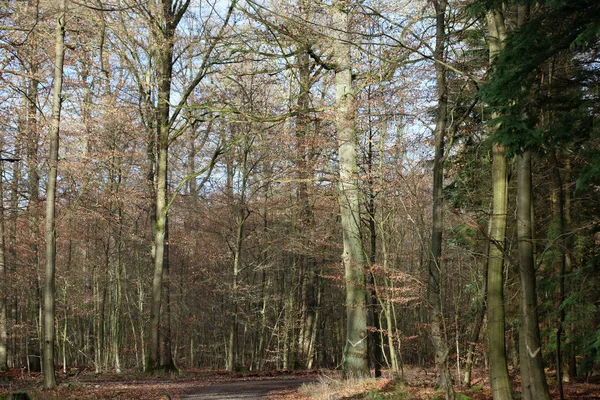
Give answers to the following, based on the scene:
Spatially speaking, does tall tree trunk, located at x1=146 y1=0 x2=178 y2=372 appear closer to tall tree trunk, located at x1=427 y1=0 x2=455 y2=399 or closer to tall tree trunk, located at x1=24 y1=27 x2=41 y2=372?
tall tree trunk, located at x1=24 y1=27 x2=41 y2=372

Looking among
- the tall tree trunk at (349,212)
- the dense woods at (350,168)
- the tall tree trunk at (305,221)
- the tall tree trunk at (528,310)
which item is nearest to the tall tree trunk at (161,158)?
the dense woods at (350,168)

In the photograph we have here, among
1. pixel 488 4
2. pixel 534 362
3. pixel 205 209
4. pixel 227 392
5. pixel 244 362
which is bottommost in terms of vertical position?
pixel 244 362

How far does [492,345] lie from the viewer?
877cm

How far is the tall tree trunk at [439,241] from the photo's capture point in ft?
29.7

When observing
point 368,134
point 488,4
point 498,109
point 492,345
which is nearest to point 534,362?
point 492,345

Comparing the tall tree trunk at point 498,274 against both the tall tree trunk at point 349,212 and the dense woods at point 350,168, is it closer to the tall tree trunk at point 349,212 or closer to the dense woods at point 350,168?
the dense woods at point 350,168

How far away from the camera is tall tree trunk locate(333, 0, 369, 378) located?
43.8 ft

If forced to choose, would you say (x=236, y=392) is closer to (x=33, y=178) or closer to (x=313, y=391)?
(x=313, y=391)

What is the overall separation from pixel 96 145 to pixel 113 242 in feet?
24.6

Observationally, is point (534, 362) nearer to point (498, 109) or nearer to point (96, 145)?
point (498, 109)

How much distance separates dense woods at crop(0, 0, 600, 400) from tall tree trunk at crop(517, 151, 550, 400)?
0.10ft

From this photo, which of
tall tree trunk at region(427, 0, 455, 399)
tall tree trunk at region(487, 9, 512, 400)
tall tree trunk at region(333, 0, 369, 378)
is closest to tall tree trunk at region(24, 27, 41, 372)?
tall tree trunk at region(333, 0, 369, 378)

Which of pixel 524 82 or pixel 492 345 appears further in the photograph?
pixel 492 345

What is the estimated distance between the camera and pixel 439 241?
11.2 metres
